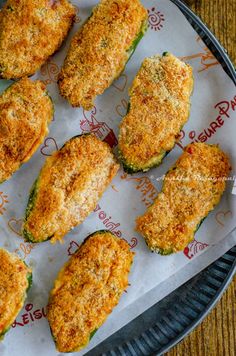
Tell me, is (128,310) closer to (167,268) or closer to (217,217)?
(167,268)

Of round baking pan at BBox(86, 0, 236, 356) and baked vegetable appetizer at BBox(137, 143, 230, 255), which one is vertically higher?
baked vegetable appetizer at BBox(137, 143, 230, 255)

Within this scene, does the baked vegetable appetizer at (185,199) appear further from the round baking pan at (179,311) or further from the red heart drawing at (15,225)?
→ the red heart drawing at (15,225)

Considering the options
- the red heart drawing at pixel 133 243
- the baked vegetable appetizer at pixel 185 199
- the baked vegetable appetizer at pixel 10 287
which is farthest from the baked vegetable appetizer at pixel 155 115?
the baked vegetable appetizer at pixel 10 287

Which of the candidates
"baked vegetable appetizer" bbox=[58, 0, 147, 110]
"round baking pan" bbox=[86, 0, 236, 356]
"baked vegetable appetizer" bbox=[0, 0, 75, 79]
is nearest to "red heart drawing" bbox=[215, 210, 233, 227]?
"round baking pan" bbox=[86, 0, 236, 356]

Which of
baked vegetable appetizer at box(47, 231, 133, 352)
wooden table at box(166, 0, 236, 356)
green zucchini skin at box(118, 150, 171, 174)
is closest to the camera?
baked vegetable appetizer at box(47, 231, 133, 352)

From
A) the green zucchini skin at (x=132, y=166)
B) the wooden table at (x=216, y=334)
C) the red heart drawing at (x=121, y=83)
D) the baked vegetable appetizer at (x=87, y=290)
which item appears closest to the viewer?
the baked vegetable appetizer at (x=87, y=290)

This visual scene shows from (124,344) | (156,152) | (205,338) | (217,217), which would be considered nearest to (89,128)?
(156,152)

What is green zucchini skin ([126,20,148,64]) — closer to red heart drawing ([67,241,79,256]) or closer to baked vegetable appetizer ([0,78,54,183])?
baked vegetable appetizer ([0,78,54,183])
